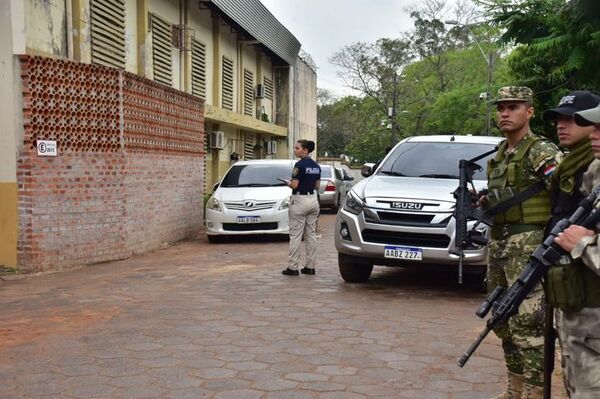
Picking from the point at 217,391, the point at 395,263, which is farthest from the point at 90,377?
the point at 395,263

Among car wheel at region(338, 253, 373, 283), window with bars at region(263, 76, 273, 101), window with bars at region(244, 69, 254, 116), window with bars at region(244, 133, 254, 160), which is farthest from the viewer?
window with bars at region(263, 76, 273, 101)

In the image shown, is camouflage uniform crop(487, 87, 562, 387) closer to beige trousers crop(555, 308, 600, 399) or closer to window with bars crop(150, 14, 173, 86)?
beige trousers crop(555, 308, 600, 399)

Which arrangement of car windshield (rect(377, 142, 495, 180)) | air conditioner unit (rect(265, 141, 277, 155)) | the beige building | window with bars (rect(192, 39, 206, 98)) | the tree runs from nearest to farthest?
the tree
car windshield (rect(377, 142, 495, 180))
the beige building
window with bars (rect(192, 39, 206, 98))
air conditioner unit (rect(265, 141, 277, 155))

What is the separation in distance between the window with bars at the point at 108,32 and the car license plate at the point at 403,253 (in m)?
6.88

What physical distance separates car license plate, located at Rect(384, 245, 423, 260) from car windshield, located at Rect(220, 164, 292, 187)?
6289 mm

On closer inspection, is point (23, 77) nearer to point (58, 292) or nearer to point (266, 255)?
point (58, 292)

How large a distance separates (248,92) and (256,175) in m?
9.48

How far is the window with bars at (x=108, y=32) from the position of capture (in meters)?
11.8

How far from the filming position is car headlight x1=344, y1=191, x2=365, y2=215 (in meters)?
7.81

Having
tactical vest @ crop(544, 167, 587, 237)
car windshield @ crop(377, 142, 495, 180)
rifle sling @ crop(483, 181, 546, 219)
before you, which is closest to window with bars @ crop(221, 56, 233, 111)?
car windshield @ crop(377, 142, 495, 180)

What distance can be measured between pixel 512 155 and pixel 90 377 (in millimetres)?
3239

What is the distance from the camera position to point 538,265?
3053 mm

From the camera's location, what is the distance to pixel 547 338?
346 cm

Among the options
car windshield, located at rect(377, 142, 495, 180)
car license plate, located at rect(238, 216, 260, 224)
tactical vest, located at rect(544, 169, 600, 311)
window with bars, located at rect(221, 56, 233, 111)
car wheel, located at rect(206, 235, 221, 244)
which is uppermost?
window with bars, located at rect(221, 56, 233, 111)
